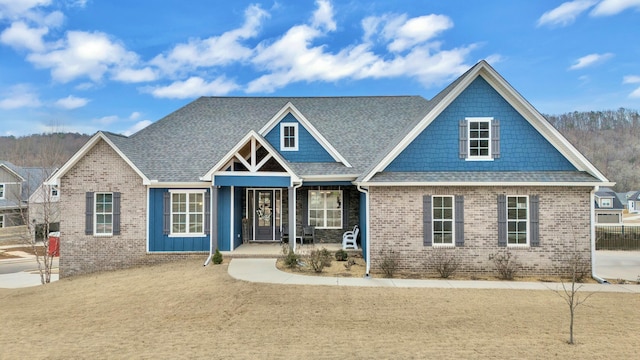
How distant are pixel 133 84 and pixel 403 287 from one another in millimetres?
40479

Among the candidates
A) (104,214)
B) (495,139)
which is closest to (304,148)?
(495,139)

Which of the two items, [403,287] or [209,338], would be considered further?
[403,287]

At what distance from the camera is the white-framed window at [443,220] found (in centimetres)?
1305

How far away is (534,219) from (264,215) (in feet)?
36.9

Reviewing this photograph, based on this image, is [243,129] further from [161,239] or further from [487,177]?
[487,177]

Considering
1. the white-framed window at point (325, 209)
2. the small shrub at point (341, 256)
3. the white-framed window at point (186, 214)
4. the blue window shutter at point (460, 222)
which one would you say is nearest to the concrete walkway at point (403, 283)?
the blue window shutter at point (460, 222)

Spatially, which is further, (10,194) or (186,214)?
(10,194)

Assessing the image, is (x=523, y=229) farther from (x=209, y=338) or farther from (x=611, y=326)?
(x=209, y=338)

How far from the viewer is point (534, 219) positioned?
12859 millimetres

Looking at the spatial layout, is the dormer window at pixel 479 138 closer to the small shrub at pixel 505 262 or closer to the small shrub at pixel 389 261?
the small shrub at pixel 505 262

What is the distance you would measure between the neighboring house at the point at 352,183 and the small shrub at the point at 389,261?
0.49 feet

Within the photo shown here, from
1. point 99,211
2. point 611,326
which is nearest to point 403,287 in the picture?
point 611,326

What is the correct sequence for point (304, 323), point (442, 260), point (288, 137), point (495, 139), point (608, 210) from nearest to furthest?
point (304, 323) < point (442, 260) < point (495, 139) < point (288, 137) < point (608, 210)

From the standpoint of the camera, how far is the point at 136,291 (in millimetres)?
11352
